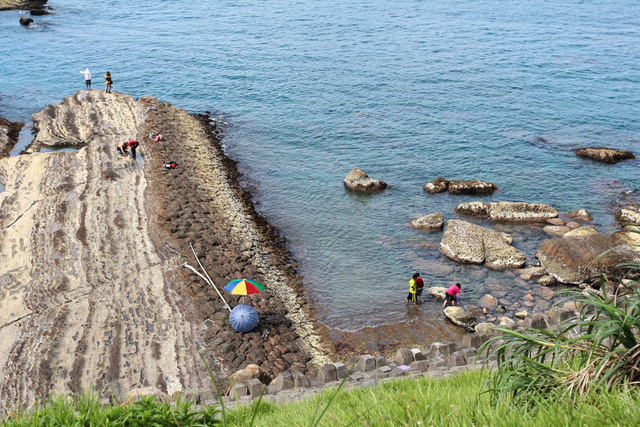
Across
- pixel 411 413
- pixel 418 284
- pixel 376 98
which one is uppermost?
pixel 411 413

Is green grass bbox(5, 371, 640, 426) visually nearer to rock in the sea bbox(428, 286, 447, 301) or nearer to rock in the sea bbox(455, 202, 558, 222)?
rock in the sea bbox(428, 286, 447, 301)

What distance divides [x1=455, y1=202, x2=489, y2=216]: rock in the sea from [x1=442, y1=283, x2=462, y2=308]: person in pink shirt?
27.9 ft

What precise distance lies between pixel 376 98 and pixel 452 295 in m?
30.3

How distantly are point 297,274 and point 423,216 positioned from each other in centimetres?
902

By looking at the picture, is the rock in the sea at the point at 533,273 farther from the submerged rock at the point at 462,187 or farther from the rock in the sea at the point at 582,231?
the submerged rock at the point at 462,187

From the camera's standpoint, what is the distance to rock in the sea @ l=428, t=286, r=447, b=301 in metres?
22.1

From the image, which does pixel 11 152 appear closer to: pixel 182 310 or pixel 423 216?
pixel 182 310

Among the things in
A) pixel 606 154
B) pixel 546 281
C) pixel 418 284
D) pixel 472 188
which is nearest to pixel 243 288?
pixel 418 284

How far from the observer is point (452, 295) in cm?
2117

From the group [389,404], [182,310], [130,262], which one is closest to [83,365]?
[182,310]

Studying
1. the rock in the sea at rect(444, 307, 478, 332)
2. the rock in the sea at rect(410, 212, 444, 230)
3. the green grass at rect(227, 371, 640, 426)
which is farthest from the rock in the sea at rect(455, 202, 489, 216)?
the green grass at rect(227, 371, 640, 426)

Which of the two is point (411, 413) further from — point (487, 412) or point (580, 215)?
point (580, 215)

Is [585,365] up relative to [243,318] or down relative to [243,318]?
up

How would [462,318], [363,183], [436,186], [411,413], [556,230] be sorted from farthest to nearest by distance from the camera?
[363,183], [436,186], [556,230], [462,318], [411,413]
